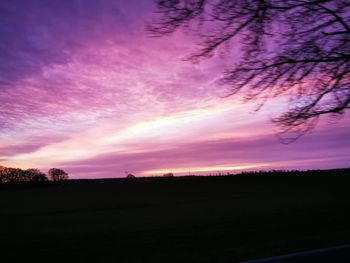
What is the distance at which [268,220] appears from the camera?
2214 centimetres

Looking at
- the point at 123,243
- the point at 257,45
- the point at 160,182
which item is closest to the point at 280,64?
the point at 257,45

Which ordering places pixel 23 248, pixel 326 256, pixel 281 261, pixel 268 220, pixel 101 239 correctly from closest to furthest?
pixel 281 261 → pixel 326 256 → pixel 23 248 → pixel 101 239 → pixel 268 220

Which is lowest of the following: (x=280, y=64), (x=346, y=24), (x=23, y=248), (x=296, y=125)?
(x=23, y=248)

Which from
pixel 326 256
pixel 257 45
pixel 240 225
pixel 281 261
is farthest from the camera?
pixel 240 225

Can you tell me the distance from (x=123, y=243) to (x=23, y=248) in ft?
10.5

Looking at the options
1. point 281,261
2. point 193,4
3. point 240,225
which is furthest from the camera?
point 240,225

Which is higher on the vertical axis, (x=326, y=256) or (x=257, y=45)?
(x=257, y=45)

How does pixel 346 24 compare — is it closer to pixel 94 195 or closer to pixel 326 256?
pixel 326 256

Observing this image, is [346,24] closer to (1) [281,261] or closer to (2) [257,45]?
(2) [257,45]

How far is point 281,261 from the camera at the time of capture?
449 centimetres

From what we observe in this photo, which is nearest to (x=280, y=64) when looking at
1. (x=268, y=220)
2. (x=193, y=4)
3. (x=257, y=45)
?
(x=257, y=45)

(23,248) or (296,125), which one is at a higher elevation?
(296,125)

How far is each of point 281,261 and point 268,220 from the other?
18130 millimetres

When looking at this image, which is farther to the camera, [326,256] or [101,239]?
[101,239]
